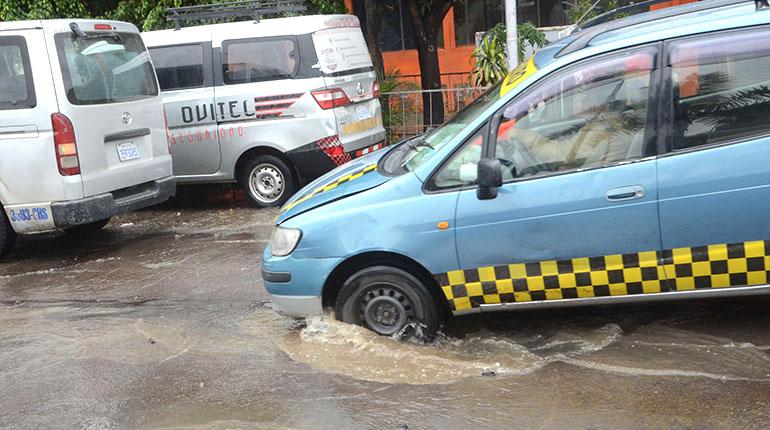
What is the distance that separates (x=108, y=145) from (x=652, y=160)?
5.36 meters

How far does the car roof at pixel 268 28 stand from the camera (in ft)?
31.9

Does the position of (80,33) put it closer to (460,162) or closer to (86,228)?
(86,228)

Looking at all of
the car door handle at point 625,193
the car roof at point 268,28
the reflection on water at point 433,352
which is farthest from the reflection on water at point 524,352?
the car roof at point 268,28

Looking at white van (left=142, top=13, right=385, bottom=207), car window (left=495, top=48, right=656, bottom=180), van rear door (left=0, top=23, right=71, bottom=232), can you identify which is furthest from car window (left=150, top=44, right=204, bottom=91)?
car window (left=495, top=48, right=656, bottom=180)

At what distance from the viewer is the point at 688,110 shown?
4871mm

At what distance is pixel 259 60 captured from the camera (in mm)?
9867

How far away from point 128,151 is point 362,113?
287cm

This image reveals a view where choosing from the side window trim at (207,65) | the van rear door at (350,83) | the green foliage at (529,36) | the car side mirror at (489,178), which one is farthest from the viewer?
the green foliage at (529,36)

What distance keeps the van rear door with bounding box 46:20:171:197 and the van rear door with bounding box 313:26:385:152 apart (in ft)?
6.27

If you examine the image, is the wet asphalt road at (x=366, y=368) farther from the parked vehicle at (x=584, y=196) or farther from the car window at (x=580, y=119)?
the car window at (x=580, y=119)

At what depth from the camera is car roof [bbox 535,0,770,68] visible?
486cm

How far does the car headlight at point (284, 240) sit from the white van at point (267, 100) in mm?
4319

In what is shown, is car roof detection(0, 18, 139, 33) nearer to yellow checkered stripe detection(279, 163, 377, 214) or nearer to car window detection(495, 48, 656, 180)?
yellow checkered stripe detection(279, 163, 377, 214)

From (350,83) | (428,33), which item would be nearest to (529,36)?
(428,33)
